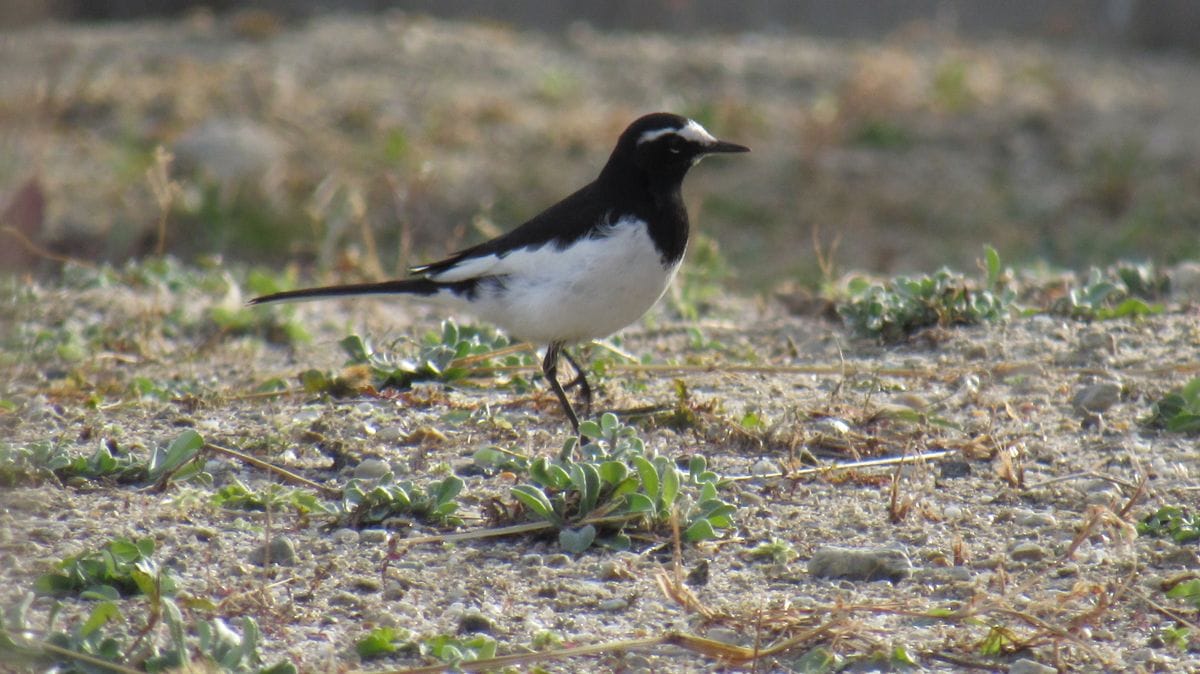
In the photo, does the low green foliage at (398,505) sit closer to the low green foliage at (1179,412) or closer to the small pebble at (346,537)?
the small pebble at (346,537)

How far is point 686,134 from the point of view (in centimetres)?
516

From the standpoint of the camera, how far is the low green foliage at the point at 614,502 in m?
3.83

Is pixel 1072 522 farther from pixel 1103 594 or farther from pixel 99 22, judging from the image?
pixel 99 22

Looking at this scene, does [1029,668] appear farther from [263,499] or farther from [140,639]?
[263,499]

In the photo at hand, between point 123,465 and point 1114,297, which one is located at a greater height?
point 1114,297

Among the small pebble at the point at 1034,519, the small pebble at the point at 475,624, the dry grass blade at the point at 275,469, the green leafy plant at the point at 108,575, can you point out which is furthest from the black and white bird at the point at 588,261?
the green leafy plant at the point at 108,575

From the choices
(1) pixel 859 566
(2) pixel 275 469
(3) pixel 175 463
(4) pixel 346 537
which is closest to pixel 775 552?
(1) pixel 859 566

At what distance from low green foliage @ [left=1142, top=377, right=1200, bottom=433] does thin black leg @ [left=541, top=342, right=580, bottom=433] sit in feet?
5.87

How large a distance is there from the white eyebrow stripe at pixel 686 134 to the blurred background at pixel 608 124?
1.72 m

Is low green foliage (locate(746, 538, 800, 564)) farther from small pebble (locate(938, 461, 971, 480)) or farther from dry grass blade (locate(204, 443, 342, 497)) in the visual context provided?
dry grass blade (locate(204, 443, 342, 497))

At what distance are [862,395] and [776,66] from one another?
694 centimetres

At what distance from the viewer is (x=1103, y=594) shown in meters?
3.41

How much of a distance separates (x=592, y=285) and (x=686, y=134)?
2.40 feet

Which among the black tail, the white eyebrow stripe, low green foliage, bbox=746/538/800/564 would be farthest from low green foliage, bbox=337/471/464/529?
the white eyebrow stripe
